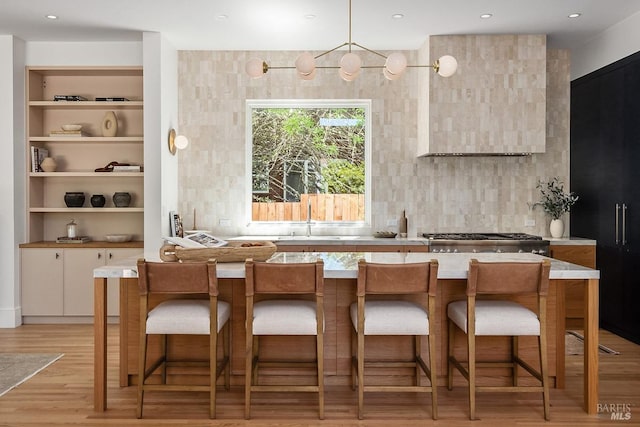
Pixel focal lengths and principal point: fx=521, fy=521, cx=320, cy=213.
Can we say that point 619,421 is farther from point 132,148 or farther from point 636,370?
point 132,148

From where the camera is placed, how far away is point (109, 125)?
559 cm

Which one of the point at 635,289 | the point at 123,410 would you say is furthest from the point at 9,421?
the point at 635,289

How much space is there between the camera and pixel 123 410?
3168 millimetres

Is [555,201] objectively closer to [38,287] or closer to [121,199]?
[121,199]

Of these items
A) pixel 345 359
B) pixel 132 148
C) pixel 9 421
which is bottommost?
pixel 9 421

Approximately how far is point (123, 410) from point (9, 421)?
0.62 metres

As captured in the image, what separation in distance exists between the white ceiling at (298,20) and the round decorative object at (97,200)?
1.65 meters

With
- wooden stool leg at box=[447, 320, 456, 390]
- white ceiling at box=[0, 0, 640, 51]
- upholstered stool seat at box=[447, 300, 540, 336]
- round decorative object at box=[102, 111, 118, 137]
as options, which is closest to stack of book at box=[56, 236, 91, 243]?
round decorative object at box=[102, 111, 118, 137]

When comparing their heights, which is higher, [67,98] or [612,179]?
[67,98]

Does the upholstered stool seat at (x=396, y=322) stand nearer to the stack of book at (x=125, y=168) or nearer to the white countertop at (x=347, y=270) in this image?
the white countertop at (x=347, y=270)

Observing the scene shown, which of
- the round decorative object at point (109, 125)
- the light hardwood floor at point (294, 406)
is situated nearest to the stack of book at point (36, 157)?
the round decorative object at point (109, 125)

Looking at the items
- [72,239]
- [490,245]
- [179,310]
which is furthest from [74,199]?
[490,245]

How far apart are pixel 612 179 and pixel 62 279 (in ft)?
18.5

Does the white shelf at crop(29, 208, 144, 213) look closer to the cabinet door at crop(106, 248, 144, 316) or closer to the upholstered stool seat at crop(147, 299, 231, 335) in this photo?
the cabinet door at crop(106, 248, 144, 316)
